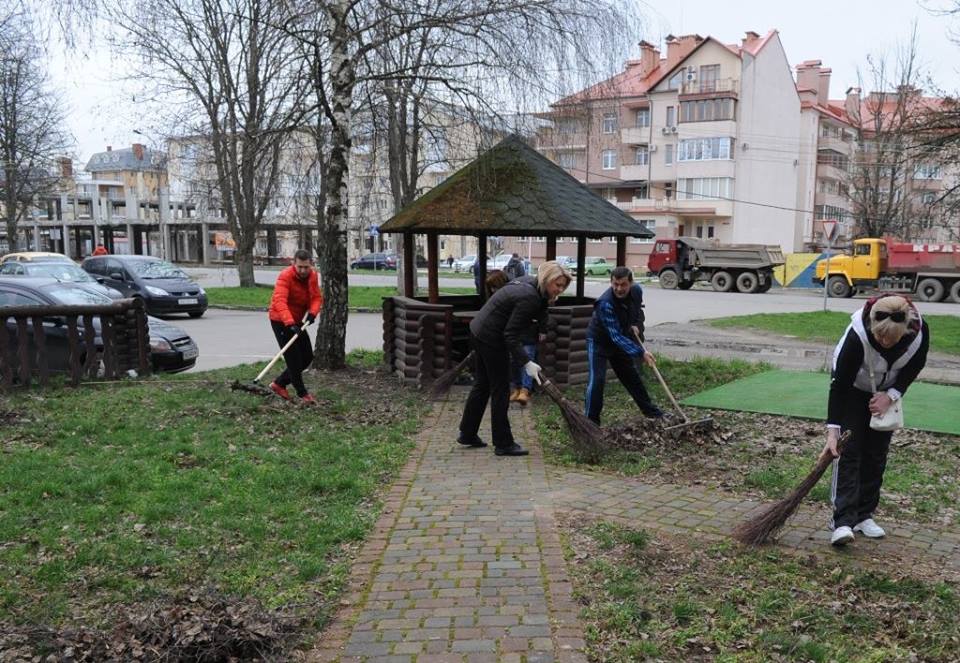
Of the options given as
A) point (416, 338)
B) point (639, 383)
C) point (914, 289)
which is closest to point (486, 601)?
point (639, 383)

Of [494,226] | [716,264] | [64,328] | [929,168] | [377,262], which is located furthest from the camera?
[377,262]

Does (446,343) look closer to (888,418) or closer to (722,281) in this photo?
(888,418)

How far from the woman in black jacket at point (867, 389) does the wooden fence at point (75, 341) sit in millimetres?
8603

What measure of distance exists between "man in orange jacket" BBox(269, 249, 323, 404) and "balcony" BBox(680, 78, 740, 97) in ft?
158

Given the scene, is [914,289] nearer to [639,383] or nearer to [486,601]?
[639,383]

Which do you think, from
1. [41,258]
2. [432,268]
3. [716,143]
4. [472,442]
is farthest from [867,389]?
[716,143]

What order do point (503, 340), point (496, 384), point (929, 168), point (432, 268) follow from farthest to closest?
1. point (929, 168)
2. point (432, 268)
3. point (496, 384)
4. point (503, 340)

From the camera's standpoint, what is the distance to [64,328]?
9.99 metres

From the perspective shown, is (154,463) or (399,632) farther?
(154,463)

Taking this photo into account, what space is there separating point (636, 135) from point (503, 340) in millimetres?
53515

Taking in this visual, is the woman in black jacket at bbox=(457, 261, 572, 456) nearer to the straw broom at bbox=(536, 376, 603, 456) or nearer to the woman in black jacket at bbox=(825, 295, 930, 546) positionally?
the straw broom at bbox=(536, 376, 603, 456)

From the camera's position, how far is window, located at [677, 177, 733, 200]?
2039 inches

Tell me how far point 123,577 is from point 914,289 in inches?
1281

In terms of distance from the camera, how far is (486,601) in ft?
12.2
